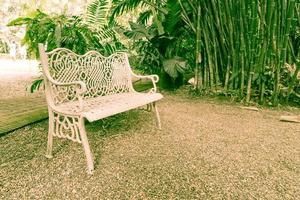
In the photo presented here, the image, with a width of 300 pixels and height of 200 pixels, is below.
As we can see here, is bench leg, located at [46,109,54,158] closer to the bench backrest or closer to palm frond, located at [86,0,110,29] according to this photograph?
the bench backrest

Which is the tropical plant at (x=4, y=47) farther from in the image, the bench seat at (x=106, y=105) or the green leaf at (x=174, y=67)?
the bench seat at (x=106, y=105)

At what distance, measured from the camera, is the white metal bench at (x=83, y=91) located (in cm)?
174

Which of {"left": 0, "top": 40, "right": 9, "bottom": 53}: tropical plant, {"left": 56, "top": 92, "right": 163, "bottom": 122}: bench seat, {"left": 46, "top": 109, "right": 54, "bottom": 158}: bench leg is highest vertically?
{"left": 0, "top": 40, "right": 9, "bottom": 53}: tropical plant

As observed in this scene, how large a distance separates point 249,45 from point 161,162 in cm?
217

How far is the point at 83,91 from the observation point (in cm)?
171

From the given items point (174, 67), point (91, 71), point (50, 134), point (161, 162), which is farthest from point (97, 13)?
point (161, 162)

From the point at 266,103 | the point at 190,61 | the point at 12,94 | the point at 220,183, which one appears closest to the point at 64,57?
the point at 220,183

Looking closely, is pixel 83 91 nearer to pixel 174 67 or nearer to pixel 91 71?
pixel 91 71

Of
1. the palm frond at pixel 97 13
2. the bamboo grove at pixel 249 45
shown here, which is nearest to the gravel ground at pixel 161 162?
the bamboo grove at pixel 249 45

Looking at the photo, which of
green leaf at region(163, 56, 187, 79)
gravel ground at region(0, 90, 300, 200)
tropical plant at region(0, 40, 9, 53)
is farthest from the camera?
tropical plant at region(0, 40, 9, 53)

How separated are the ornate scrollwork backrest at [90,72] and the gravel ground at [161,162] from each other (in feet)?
1.22

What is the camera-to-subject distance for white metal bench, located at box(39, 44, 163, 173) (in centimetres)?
174

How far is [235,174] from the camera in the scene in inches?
67.6

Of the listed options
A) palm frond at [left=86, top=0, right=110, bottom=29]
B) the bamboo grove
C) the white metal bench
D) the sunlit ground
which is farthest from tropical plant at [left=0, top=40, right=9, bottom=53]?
the white metal bench
